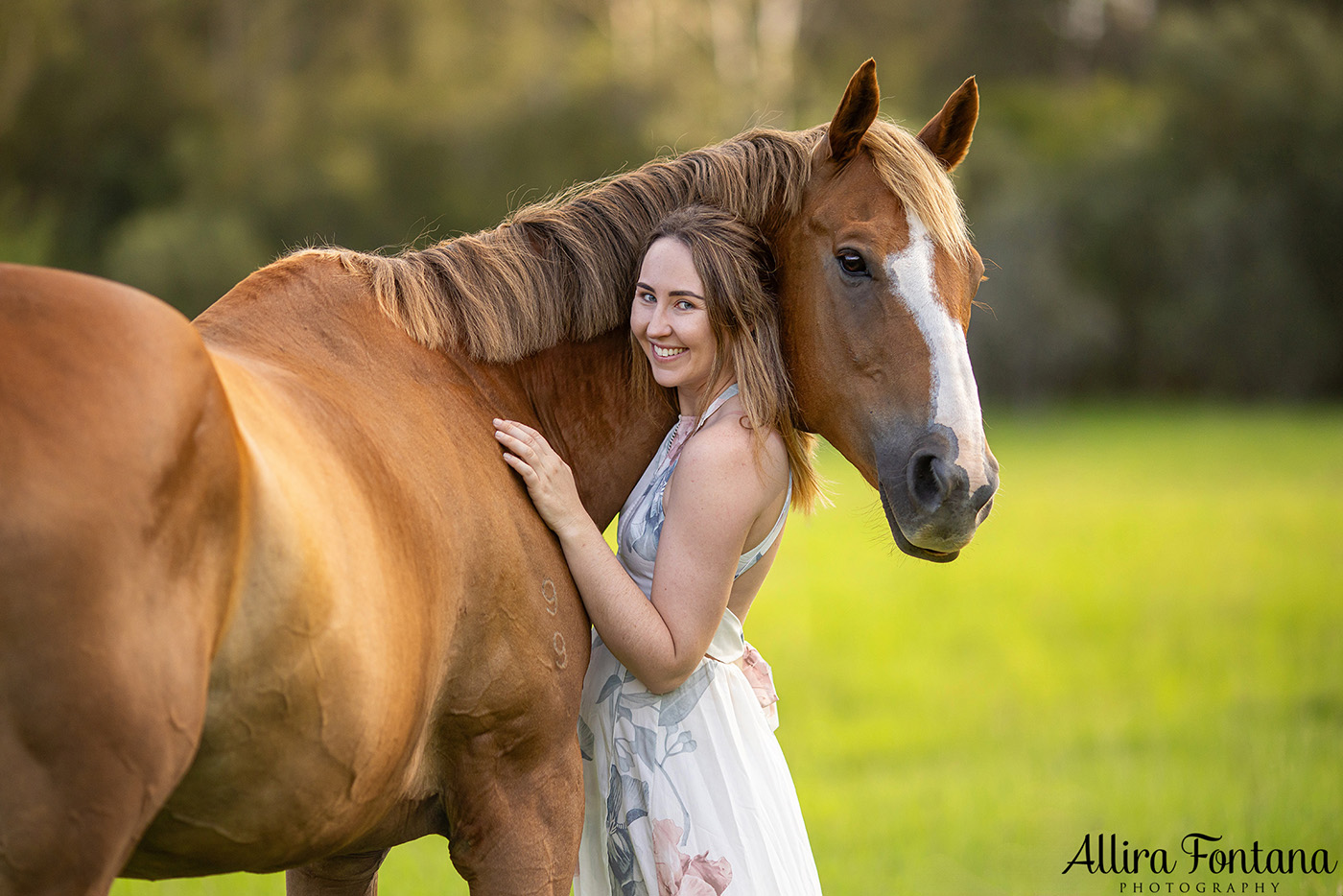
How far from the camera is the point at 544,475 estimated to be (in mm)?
2137

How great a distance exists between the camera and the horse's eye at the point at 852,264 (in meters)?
2.14

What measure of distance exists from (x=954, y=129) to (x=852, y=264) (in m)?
0.54

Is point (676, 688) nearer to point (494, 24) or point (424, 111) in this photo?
point (424, 111)

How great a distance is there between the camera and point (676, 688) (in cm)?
227

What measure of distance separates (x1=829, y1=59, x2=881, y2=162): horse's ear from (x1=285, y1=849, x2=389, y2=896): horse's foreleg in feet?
5.65

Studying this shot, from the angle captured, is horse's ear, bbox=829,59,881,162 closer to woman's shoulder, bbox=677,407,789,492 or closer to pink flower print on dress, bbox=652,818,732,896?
woman's shoulder, bbox=677,407,789,492

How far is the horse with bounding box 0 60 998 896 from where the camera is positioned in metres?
1.21

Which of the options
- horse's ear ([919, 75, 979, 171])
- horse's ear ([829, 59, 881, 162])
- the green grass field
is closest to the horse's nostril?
the green grass field

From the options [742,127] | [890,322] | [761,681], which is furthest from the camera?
[742,127]

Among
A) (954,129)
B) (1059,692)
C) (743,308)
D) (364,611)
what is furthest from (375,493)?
(1059,692)

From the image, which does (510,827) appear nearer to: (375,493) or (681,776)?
(681,776)

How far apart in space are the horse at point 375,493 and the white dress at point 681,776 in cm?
19

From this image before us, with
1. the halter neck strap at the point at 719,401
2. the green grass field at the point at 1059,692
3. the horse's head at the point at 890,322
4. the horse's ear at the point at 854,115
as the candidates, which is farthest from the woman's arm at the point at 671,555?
the horse's ear at the point at 854,115

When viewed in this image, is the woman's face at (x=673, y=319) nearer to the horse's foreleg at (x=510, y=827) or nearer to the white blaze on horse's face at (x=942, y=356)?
the white blaze on horse's face at (x=942, y=356)
